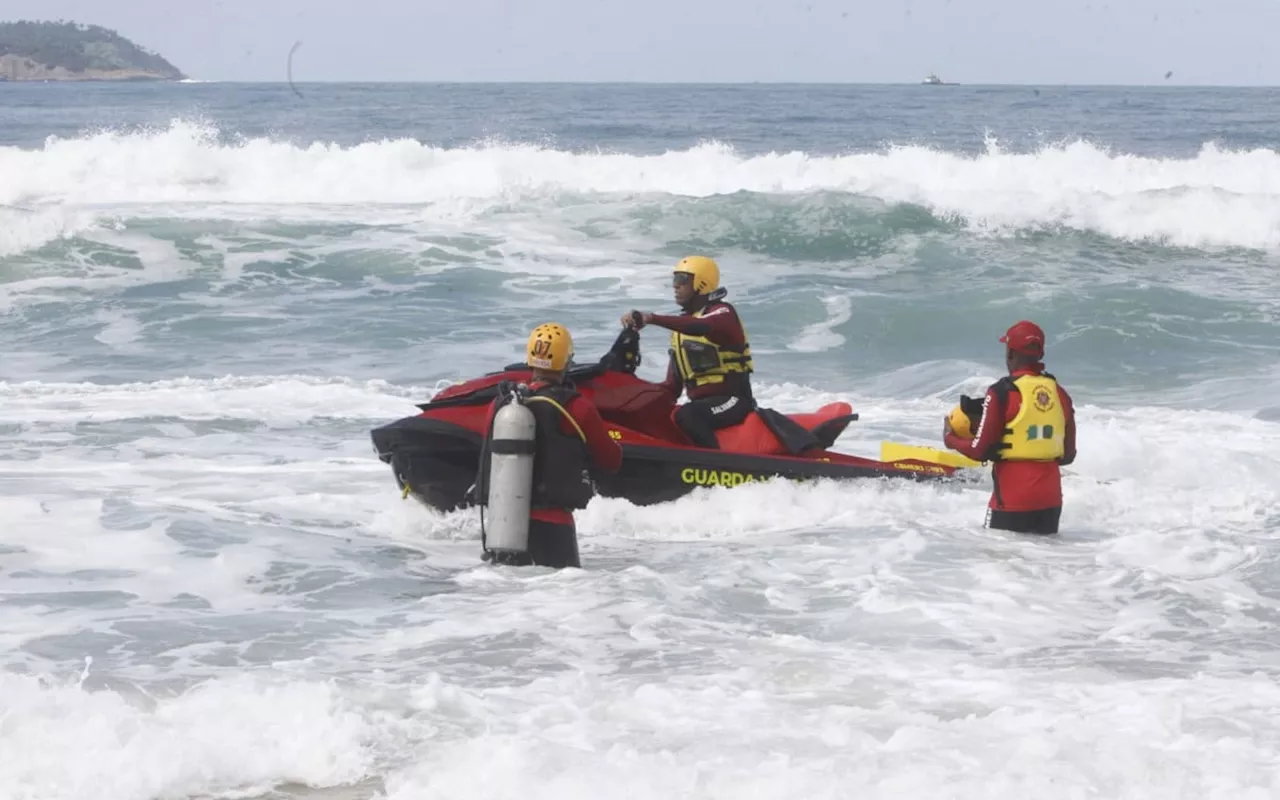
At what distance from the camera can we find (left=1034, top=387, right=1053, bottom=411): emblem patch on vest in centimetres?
813

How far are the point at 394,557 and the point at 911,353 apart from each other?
9.98m

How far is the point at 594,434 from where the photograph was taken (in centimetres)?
733

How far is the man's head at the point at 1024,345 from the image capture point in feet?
26.5

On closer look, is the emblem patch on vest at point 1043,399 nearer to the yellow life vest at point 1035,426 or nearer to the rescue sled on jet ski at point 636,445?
the yellow life vest at point 1035,426

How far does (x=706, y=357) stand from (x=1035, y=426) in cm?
196

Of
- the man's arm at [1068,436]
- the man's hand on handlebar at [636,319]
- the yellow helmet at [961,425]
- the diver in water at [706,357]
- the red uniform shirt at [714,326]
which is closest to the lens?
the man's arm at [1068,436]

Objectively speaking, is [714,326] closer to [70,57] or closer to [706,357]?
[706,357]

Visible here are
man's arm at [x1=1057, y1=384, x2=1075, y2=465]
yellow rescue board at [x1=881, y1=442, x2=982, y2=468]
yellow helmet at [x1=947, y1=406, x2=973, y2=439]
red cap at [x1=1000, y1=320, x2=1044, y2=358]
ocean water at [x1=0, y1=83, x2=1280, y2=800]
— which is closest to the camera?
ocean water at [x1=0, y1=83, x2=1280, y2=800]

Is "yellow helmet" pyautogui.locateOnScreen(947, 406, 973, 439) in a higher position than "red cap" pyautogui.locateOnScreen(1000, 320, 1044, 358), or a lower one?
lower

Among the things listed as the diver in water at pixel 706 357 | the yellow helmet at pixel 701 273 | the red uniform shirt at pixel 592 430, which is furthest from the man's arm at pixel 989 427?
the red uniform shirt at pixel 592 430

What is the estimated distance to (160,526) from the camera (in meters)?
8.57

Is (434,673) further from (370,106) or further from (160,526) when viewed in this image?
(370,106)

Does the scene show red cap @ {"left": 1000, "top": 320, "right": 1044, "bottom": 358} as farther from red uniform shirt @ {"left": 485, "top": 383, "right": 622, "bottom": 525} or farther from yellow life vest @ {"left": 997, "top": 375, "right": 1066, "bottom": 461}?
red uniform shirt @ {"left": 485, "top": 383, "right": 622, "bottom": 525}

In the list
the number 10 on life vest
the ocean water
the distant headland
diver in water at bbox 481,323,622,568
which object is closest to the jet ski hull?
the ocean water
